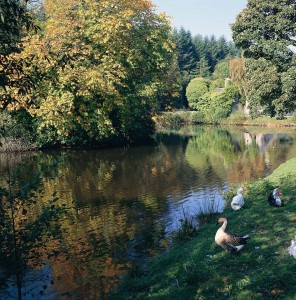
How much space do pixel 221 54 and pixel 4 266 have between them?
16658cm

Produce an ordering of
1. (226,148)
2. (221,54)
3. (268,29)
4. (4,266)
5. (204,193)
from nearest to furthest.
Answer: (4,266), (204,193), (268,29), (226,148), (221,54)

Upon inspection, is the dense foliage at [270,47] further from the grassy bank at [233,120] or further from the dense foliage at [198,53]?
the dense foliage at [198,53]

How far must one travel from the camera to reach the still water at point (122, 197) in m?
11.6

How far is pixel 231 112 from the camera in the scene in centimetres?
8919

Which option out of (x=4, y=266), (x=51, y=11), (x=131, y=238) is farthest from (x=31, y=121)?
(x=4, y=266)

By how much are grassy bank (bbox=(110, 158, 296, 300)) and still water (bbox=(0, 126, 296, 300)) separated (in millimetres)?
1367

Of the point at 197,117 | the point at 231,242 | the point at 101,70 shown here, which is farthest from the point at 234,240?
the point at 197,117

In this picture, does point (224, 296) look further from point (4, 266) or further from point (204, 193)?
point (204, 193)

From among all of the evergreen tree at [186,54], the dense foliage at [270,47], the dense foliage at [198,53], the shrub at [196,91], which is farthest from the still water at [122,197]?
the evergreen tree at [186,54]

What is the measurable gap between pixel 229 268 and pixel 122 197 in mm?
12346

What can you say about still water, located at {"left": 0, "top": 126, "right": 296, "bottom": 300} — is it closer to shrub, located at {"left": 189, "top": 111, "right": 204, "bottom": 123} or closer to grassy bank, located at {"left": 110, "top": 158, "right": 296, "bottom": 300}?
grassy bank, located at {"left": 110, "top": 158, "right": 296, "bottom": 300}

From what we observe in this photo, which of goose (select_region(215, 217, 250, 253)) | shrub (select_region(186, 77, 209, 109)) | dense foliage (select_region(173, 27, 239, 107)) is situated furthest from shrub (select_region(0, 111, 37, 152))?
dense foliage (select_region(173, 27, 239, 107))

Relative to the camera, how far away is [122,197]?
70.6 feet

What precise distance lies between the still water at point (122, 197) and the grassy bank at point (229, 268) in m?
1.37
